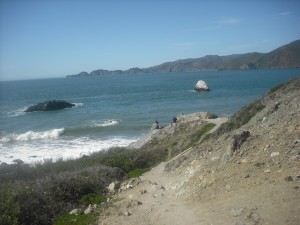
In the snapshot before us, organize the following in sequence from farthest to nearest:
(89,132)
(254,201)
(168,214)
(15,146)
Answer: (89,132) < (15,146) < (168,214) < (254,201)

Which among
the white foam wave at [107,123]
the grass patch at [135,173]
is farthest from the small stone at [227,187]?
the white foam wave at [107,123]

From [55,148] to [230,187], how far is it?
26.4m

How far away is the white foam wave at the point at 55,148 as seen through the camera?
100ft

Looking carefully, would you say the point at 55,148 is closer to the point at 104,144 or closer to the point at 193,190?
the point at 104,144

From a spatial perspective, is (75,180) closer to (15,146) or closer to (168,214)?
(168,214)

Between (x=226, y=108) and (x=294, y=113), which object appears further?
(x=226, y=108)

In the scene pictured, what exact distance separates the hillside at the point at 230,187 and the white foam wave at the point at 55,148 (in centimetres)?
1688

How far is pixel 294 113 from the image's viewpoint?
45.6ft

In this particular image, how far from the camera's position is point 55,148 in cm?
3400

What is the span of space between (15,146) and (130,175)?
24.5 m

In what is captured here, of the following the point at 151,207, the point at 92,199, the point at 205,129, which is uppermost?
the point at 205,129

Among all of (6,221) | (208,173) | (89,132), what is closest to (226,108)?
(89,132)

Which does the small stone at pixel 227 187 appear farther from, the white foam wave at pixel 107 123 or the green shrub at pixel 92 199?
the white foam wave at pixel 107 123

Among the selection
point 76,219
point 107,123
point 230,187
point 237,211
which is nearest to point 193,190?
point 230,187
